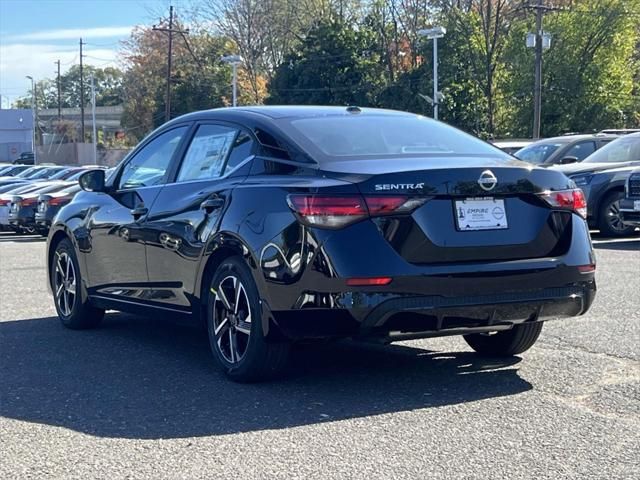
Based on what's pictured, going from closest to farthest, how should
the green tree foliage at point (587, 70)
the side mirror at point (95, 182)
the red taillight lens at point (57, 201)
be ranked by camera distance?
the side mirror at point (95, 182), the red taillight lens at point (57, 201), the green tree foliage at point (587, 70)

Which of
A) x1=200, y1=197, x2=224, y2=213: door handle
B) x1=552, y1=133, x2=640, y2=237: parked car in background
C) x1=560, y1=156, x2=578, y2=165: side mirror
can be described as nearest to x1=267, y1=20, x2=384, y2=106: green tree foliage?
x1=560, y1=156, x2=578, y2=165: side mirror

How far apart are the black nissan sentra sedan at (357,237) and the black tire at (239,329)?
11mm

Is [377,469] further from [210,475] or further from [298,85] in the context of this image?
[298,85]

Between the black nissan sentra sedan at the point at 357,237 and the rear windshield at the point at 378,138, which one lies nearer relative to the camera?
the black nissan sentra sedan at the point at 357,237

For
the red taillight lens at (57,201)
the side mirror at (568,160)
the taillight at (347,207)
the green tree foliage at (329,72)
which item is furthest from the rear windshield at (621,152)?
the green tree foliage at (329,72)

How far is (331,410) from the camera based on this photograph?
5277 mm

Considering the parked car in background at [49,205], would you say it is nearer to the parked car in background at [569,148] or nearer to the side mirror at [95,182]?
the parked car in background at [569,148]

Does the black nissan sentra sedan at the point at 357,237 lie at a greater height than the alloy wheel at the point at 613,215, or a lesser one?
greater

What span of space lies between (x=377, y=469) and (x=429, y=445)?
420mm

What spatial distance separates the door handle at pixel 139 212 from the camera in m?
6.86

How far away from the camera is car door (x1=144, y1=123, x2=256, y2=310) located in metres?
6.07

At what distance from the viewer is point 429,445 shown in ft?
15.1

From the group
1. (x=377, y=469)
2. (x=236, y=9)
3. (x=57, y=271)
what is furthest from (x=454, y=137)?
(x=236, y=9)

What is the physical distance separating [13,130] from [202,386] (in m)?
90.1
